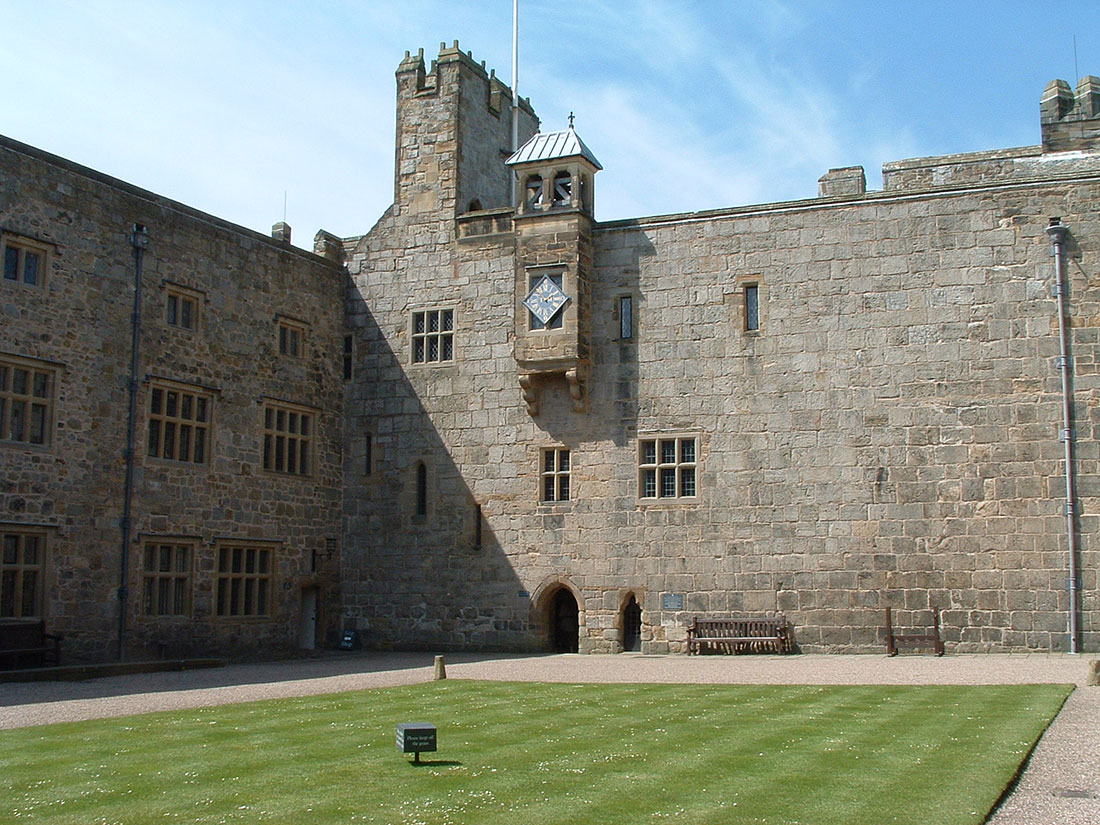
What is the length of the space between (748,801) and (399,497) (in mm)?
18193

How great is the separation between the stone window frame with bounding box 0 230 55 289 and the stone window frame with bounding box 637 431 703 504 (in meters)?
11.1

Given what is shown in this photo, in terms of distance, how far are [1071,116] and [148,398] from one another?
18.0m

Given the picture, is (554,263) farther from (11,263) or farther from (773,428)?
(11,263)

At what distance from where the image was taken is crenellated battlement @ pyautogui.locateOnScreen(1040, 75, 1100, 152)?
2366cm

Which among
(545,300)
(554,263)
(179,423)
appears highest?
(554,263)

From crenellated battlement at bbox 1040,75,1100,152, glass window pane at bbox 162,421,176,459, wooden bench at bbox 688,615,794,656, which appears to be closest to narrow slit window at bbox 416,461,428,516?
glass window pane at bbox 162,421,176,459

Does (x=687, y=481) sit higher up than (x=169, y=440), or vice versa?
(x=169, y=440)

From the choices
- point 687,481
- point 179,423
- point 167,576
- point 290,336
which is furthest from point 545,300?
point 167,576

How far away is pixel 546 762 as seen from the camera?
1000 cm

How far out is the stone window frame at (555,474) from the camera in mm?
24828

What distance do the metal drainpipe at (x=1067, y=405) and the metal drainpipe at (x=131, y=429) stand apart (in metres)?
15.9

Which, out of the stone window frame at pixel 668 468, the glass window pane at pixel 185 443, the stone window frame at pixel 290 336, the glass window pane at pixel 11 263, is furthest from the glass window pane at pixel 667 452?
the glass window pane at pixel 11 263

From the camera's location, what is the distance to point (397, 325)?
26625 millimetres

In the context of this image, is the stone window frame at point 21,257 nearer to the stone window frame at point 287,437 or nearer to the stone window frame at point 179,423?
the stone window frame at point 179,423
